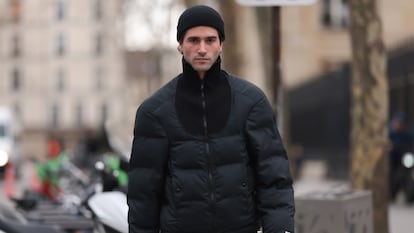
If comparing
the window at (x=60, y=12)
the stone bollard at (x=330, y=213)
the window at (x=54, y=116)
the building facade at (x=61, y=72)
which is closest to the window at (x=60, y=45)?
the building facade at (x=61, y=72)

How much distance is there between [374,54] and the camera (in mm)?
14602

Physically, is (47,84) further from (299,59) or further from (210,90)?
(210,90)

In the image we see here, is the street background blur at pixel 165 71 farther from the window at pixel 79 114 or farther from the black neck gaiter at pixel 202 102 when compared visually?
the black neck gaiter at pixel 202 102

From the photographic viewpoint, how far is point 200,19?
6.08 m

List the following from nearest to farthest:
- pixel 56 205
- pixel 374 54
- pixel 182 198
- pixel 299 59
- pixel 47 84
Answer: pixel 182 198 < pixel 374 54 < pixel 56 205 < pixel 299 59 < pixel 47 84

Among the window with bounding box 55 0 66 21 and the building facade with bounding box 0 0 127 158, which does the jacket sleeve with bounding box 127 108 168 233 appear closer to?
the building facade with bounding box 0 0 127 158

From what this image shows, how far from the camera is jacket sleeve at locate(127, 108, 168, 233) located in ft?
20.0

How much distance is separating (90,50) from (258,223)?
13185 centimetres

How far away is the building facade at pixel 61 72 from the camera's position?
5344 inches

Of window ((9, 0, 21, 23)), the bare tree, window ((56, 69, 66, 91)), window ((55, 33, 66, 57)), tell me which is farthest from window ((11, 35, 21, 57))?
the bare tree

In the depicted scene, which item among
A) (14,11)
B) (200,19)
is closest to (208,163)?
(200,19)

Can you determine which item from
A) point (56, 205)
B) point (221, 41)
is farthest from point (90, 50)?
point (221, 41)

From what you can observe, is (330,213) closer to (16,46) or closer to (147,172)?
(147,172)

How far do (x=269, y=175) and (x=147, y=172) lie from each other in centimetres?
53
